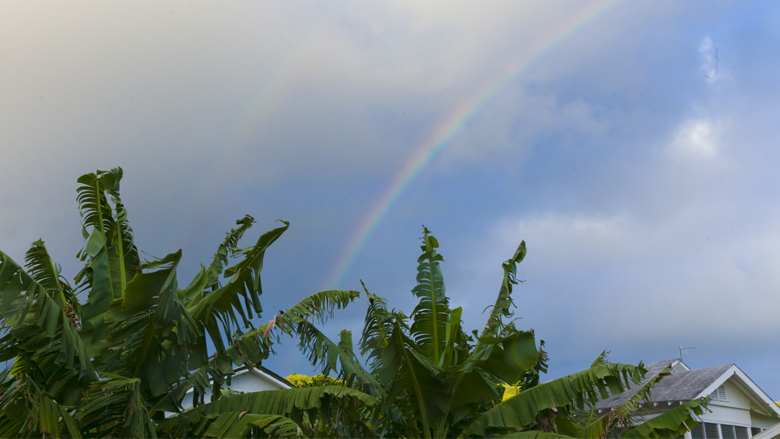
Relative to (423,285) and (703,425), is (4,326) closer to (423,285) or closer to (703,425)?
(423,285)

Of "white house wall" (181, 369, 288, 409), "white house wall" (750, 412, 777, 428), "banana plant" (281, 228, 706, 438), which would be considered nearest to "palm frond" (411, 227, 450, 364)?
"banana plant" (281, 228, 706, 438)

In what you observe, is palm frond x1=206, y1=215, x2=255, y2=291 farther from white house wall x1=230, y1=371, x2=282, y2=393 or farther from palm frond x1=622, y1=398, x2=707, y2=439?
white house wall x1=230, y1=371, x2=282, y2=393

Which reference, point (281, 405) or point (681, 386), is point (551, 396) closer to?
point (281, 405)

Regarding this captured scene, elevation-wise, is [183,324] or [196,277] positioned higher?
[196,277]

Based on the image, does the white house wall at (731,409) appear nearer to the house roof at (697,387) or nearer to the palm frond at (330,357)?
the house roof at (697,387)

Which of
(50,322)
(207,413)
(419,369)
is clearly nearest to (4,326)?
(50,322)

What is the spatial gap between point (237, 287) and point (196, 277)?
180cm

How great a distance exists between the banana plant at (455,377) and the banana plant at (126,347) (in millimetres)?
834

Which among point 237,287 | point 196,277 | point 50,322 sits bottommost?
point 50,322

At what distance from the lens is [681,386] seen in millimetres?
19281

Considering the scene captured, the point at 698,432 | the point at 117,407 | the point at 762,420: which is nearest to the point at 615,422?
the point at 117,407

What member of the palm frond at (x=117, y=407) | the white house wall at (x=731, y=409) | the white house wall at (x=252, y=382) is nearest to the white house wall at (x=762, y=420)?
the white house wall at (x=731, y=409)

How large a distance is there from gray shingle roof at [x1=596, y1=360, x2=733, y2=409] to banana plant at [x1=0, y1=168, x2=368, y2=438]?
1380cm

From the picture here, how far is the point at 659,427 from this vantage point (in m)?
9.26
